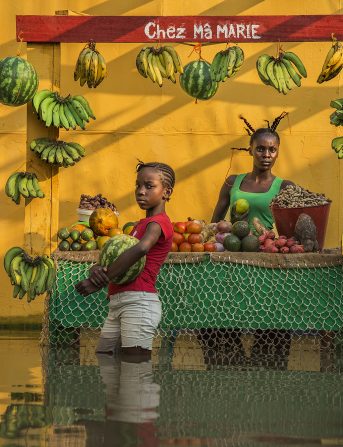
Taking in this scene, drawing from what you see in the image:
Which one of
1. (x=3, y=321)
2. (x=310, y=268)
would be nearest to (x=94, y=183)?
(x=3, y=321)

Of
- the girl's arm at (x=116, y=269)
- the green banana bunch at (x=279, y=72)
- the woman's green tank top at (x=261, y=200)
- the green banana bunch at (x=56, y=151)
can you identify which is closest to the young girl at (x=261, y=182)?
the woman's green tank top at (x=261, y=200)

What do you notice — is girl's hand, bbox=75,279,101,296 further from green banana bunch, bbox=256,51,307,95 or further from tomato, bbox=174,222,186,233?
green banana bunch, bbox=256,51,307,95

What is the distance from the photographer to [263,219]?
11.3 meters

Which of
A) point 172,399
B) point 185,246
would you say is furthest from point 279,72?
point 172,399

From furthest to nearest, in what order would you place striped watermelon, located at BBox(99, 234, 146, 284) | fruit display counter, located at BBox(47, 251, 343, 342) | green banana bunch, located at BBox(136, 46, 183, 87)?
1. green banana bunch, located at BBox(136, 46, 183, 87)
2. fruit display counter, located at BBox(47, 251, 343, 342)
3. striped watermelon, located at BBox(99, 234, 146, 284)

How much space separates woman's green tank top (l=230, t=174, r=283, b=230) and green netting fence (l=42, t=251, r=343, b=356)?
2.49ft

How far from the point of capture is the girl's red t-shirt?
9.27 meters

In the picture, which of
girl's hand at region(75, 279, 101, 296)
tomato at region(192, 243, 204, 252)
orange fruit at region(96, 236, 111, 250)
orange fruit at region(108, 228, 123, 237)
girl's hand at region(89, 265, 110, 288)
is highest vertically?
orange fruit at region(108, 228, 123, 237)

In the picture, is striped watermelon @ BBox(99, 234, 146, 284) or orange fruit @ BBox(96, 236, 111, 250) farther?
orange fruit @ BBox(96, 236, 111, 250)

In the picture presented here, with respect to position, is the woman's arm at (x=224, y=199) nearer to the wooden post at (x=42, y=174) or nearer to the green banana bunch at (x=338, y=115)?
the green banana bunch at (x=338, y=115)

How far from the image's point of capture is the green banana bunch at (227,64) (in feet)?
36.3

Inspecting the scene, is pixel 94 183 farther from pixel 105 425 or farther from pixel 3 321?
pixel 105 425

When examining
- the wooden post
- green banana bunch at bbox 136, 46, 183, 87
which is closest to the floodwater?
the wooden post

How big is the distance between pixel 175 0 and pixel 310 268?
4.45 m
